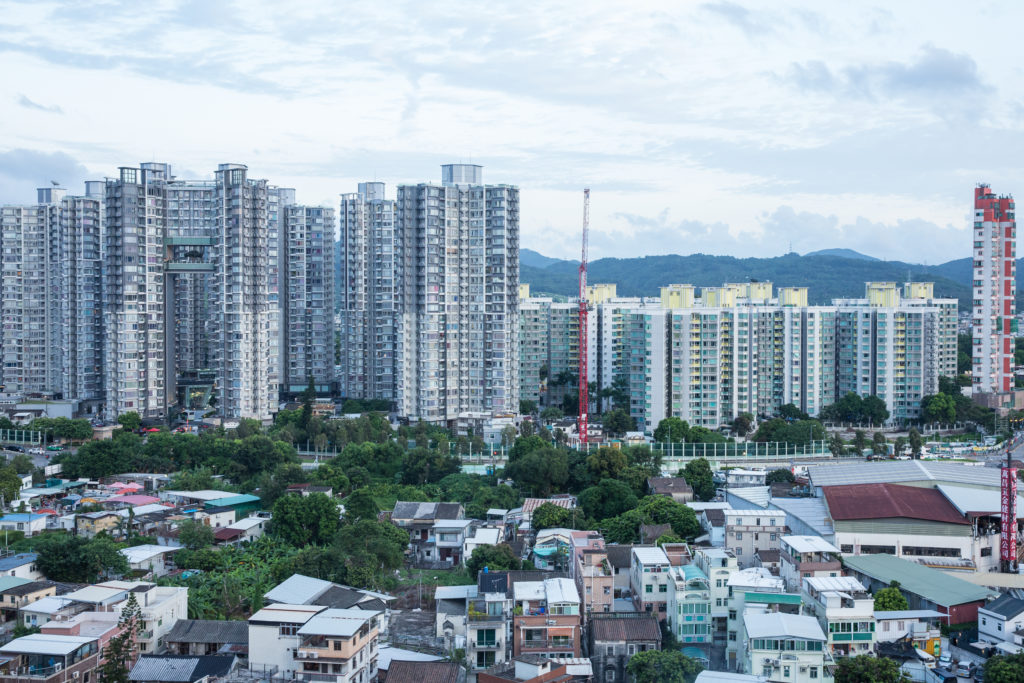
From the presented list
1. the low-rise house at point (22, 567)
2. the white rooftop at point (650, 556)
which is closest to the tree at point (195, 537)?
the low-rise house at point (22, 567)

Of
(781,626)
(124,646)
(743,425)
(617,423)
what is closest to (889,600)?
(781,626)

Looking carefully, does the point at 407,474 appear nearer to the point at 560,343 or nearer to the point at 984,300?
the point at 560,343

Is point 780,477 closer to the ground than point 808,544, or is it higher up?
closer to the ground

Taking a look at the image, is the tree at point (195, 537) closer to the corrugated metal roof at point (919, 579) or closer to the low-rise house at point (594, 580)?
the low-rise house at point (594, 580)

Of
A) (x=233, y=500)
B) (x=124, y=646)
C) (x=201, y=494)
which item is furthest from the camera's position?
(x=201, y=494)

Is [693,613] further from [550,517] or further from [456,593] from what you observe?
[550,517]

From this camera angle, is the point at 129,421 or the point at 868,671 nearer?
the point at 868,671
